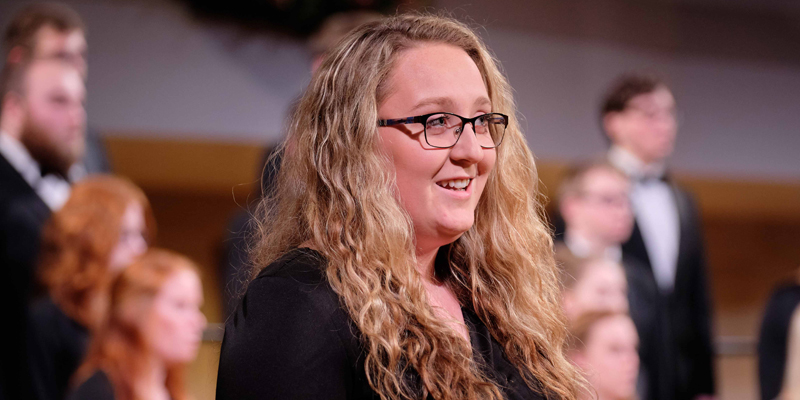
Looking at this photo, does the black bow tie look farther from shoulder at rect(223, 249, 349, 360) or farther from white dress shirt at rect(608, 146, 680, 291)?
white dress shirt at rect(608, 146, 680, 291)

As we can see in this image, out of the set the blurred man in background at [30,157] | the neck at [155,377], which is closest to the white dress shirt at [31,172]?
the blurred man in background at [30,157]

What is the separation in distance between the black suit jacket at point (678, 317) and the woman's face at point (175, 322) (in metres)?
1.54

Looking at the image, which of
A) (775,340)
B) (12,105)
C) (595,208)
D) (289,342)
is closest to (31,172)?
(12,105)

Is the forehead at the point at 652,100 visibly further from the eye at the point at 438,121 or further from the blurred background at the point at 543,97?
the eye at the point at 438,121

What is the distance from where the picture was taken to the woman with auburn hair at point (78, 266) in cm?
215

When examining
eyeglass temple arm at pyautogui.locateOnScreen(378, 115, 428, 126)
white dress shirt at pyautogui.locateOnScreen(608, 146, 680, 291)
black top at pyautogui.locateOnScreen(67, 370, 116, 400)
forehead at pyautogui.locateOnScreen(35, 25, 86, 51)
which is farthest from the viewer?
white dress shirt at pyautogui.locateOnScreen(608, 146, 680, 291)

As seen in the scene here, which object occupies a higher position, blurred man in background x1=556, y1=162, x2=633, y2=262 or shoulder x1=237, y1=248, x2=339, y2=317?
shoulder x1=237, y1=248, x2=339, y2=317

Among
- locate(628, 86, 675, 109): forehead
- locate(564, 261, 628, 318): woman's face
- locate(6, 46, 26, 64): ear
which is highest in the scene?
locate(628, 86, 675, 109): forehead

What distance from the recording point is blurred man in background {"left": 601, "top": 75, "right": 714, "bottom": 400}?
9.55ft

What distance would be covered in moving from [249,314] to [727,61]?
441 centimetres

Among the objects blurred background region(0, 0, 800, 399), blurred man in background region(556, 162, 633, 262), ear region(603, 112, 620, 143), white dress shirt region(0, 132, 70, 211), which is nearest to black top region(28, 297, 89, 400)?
white dress shirt region(0, 132, 70, 211)

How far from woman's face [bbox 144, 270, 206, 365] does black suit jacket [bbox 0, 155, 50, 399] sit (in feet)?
1.13

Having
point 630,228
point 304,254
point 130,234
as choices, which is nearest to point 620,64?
point 630,228

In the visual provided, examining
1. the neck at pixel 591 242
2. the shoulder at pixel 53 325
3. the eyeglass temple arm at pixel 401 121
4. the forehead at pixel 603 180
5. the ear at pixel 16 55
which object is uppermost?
the eyeglass temple arm at pixel 401 121
